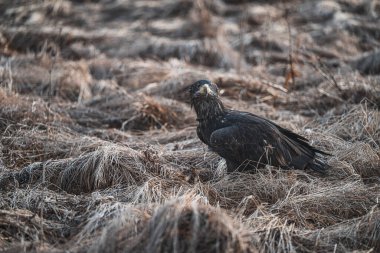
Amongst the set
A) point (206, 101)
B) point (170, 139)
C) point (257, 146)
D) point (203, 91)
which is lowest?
point (170, 139)

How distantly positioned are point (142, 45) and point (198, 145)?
4.80 m

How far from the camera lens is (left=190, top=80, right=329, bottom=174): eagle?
481 cm

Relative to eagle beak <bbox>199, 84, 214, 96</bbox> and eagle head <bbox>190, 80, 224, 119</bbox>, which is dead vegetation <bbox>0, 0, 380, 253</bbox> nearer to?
eagle head <bbox>190, 80, 224, 119</bbox>

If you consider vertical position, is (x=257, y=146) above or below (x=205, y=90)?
below

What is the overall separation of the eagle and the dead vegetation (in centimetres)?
12

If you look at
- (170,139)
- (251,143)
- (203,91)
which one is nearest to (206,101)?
(203,91)

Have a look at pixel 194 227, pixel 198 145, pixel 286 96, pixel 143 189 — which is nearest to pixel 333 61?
pixel 286 96

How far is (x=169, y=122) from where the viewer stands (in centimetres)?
679

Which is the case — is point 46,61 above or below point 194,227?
below

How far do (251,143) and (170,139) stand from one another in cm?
154

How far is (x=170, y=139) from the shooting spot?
6.17 metres

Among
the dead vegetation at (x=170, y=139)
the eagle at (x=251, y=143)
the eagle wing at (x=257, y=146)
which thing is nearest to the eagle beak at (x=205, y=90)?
the eagle at (x=251, y=143)

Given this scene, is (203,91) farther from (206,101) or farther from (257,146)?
(257,146)

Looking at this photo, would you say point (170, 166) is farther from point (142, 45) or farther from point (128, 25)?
point (128, 25)
